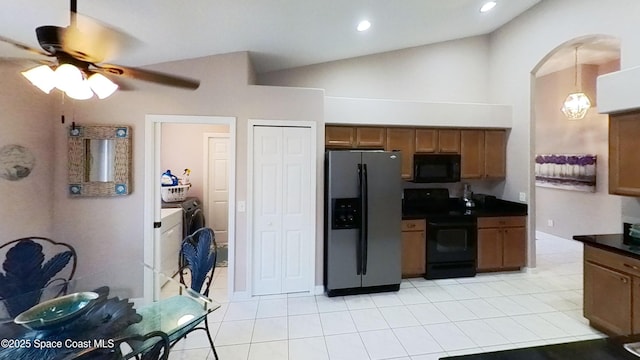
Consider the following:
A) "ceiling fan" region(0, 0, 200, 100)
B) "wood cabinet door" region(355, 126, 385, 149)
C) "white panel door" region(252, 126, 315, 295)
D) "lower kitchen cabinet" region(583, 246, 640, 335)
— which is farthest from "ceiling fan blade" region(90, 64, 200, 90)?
"lower kitchen cabinet" region(583, 246, 640, 335)

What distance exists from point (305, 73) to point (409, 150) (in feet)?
6.38

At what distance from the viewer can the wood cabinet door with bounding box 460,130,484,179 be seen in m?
4.61

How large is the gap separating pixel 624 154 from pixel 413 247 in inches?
93.1

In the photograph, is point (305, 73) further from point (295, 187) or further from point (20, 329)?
point (20, 329)

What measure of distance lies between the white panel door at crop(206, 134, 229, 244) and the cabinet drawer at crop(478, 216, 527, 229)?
14.2 ft

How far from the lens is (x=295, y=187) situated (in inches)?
142

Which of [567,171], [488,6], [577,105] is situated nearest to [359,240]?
[488,6]

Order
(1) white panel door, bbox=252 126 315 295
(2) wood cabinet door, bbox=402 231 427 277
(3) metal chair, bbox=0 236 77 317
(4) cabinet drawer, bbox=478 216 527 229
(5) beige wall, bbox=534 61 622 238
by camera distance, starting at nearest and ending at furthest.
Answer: (3) metal chair, bbox=0 236 77 317, (1) white panel door, bbox=252 126 315 295, (2) wood cabinet door, bbox=402 231 427 277, (4) cabinet drawer, bbox=478 216 527 229, (5) beige wall, bbox=534 61 622 238

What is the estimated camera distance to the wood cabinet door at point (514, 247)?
4.31 m

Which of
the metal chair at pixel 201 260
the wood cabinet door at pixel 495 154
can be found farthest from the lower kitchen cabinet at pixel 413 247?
the metal chair at pixel 201 260

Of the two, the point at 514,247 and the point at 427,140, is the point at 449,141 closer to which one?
the point at 427,140

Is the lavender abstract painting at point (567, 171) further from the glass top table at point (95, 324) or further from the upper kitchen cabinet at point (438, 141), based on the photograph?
the glass top table at point (95, 324)

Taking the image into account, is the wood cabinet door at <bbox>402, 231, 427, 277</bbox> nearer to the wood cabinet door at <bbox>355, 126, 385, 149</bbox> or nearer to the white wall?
the wood cabinet door at <bbox>355, 126, 385, 149</bbox>

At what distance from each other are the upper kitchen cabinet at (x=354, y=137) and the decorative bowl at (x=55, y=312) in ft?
10.2
